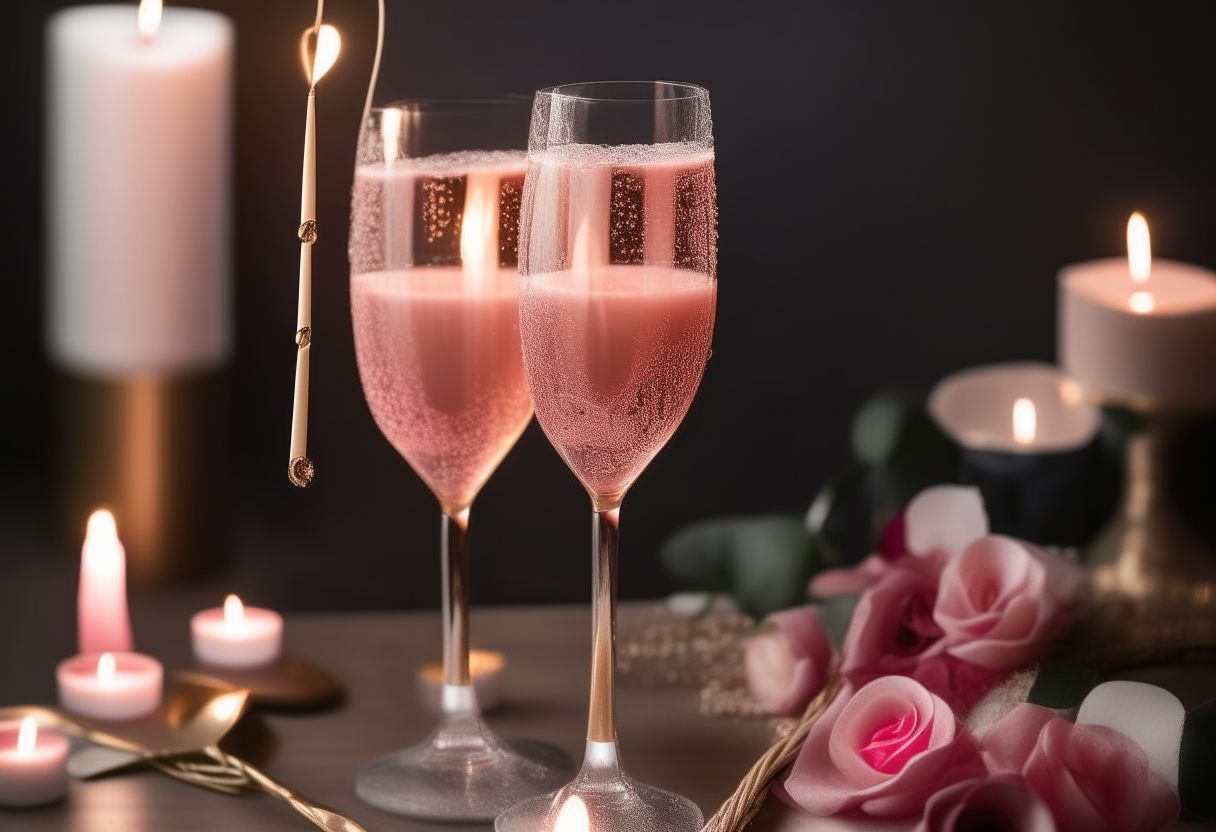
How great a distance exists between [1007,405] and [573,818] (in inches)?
24.4

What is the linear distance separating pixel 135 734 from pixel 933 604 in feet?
1.46

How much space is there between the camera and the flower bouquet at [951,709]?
0.62 metres

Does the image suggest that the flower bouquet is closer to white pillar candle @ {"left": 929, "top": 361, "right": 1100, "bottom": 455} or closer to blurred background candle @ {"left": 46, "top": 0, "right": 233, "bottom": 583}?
white pillar candle @ {"left": 929, "top": 361, "right": 1100, "bottom": 455}

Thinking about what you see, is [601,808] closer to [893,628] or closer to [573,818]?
[573,818]

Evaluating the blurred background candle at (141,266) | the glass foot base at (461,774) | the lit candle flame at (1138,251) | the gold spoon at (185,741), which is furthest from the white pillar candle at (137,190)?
the lit candle flame at (1138,251)

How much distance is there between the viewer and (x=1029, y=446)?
1.12 m

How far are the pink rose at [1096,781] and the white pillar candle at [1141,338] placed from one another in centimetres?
48

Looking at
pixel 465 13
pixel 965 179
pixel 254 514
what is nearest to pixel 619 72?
pixel 465 13

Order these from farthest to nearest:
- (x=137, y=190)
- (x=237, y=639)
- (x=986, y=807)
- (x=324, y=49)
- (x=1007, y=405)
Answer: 1. (x=1007, y=405)
2. (x=137, y=190)
3. (x=237, y=639)
4. (x=324, y=49)
5. (x=986, y=807)

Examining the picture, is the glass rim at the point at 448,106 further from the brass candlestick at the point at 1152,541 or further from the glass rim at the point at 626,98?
the brass candlestick at the point at 1152,541

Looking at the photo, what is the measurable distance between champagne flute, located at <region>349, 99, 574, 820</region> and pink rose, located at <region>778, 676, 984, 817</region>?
6.1 inches

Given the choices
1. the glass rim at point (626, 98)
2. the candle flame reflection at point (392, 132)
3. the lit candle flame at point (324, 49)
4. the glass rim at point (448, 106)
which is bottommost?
the candle flame reflection at point (392, 132)

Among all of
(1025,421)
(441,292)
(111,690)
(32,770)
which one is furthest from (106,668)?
(1025,421)

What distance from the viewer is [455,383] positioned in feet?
2.47
